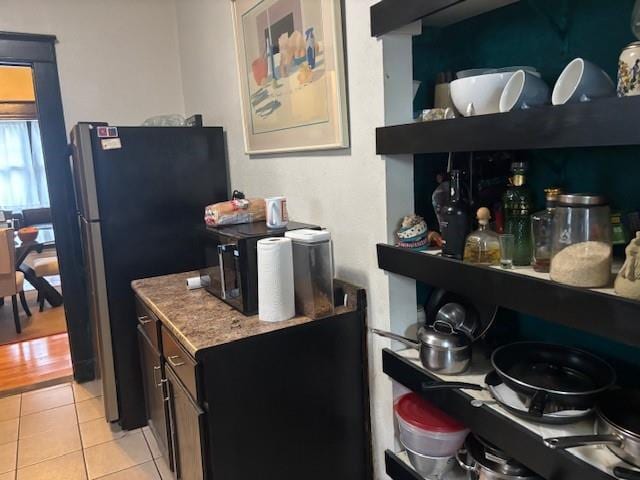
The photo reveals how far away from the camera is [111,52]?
3.15 metres

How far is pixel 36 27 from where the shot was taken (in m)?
2.93

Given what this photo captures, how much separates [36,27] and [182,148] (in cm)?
131

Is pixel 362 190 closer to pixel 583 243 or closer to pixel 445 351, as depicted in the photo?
pixel 445 351

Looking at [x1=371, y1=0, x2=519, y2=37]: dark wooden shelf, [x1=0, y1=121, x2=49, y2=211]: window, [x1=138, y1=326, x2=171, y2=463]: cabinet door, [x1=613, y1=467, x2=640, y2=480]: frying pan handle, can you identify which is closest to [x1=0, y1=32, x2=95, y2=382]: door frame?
[x1=138, y1=326, x2=171, y2=463]: cabinet door

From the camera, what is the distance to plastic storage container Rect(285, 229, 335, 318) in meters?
1.68

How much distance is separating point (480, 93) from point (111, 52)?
2755 mm

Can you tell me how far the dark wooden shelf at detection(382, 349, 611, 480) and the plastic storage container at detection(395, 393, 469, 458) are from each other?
0.10 metres

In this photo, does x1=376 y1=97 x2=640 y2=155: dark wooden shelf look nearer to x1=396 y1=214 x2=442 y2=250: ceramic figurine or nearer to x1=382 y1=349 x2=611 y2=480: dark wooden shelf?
x1=396 y1=214 x2=442 y2=250: ceramic figurine

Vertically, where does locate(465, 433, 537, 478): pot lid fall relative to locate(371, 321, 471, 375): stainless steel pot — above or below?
below

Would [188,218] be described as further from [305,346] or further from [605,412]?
[605,412]

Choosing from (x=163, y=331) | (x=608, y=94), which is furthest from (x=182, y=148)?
(x=608, y=94)

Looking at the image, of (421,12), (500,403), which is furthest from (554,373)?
(421,12)

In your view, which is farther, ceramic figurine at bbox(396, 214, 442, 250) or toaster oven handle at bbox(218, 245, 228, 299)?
toaster oven handle at bbox(218, 245, 228, 299)

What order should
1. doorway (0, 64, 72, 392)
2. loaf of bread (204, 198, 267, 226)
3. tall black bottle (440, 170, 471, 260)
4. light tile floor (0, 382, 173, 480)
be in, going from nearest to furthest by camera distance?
tall black bottle (440, 170, 471, 260)
loaf of bread (204, 198, 267, 226)
light tile floor (0, 382, 173, 480)
doorway (0, 64, 72, 392)
